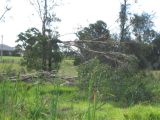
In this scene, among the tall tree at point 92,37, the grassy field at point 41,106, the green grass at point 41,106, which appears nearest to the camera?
the grassy field at point 41,106

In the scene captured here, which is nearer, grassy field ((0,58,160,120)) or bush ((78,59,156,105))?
grassy field ((0,58,160,120))

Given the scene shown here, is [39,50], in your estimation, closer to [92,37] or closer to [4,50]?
[92,37]

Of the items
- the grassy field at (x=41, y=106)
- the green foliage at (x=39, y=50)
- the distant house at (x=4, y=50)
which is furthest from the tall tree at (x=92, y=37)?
the grassy field at (x=41, y=106)

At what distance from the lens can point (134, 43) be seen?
17.5 meters

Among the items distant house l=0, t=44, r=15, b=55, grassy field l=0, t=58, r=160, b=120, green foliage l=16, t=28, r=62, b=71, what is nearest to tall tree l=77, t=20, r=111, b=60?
green foliage l=16, t=28, r=62, b=71

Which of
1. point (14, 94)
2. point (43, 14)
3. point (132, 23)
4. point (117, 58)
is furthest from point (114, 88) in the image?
point (14, 94)

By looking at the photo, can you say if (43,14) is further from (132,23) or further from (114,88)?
(114,88)

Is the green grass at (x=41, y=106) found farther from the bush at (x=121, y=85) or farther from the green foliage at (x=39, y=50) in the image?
the green foliage at (x=39, y=50)

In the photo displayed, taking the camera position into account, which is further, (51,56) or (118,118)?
(51,56)

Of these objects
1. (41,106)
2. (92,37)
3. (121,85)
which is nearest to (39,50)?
(92,37)

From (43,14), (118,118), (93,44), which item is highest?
(43,14)

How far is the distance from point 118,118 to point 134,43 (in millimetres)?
9575

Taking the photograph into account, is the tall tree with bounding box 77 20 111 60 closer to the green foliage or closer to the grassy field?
the green foliage

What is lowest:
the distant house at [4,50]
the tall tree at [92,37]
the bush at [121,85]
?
the bush at [121,85]
